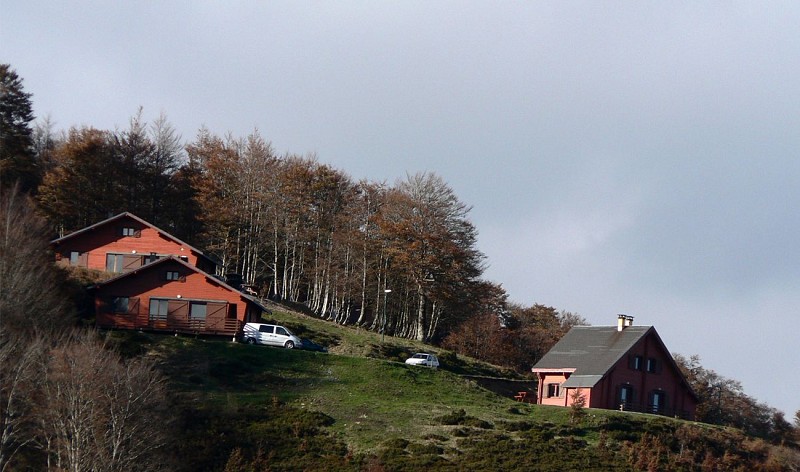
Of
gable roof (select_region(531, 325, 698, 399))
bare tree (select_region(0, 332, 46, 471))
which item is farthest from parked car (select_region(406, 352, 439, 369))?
bare tree (select_region(0, 332, 46, 471))

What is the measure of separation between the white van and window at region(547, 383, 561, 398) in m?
17.4

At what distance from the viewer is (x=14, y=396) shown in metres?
40.2

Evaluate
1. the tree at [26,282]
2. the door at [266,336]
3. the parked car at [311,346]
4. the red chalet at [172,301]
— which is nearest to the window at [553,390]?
the parked car at [311,346]

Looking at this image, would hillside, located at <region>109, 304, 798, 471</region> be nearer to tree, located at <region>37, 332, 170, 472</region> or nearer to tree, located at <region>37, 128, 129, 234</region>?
tree, located at <region>37, 332, 170, 472</region>

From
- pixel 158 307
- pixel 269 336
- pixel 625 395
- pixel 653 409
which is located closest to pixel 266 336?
pixel 269 336

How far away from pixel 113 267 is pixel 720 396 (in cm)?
4914

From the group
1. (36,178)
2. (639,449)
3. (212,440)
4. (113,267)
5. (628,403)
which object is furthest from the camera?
(36,178)

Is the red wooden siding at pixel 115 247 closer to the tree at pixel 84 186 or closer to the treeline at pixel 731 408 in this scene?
the tree at pixel 84 186

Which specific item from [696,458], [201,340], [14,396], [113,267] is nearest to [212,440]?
[14,396]

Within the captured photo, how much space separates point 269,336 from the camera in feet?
211

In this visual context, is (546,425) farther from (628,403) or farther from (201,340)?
(201,340)

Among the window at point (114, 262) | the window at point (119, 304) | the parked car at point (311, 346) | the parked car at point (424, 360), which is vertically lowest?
the parked car at point (424, 360)

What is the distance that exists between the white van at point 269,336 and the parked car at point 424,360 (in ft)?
28.5

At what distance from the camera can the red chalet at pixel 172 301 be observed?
64.9 meters
